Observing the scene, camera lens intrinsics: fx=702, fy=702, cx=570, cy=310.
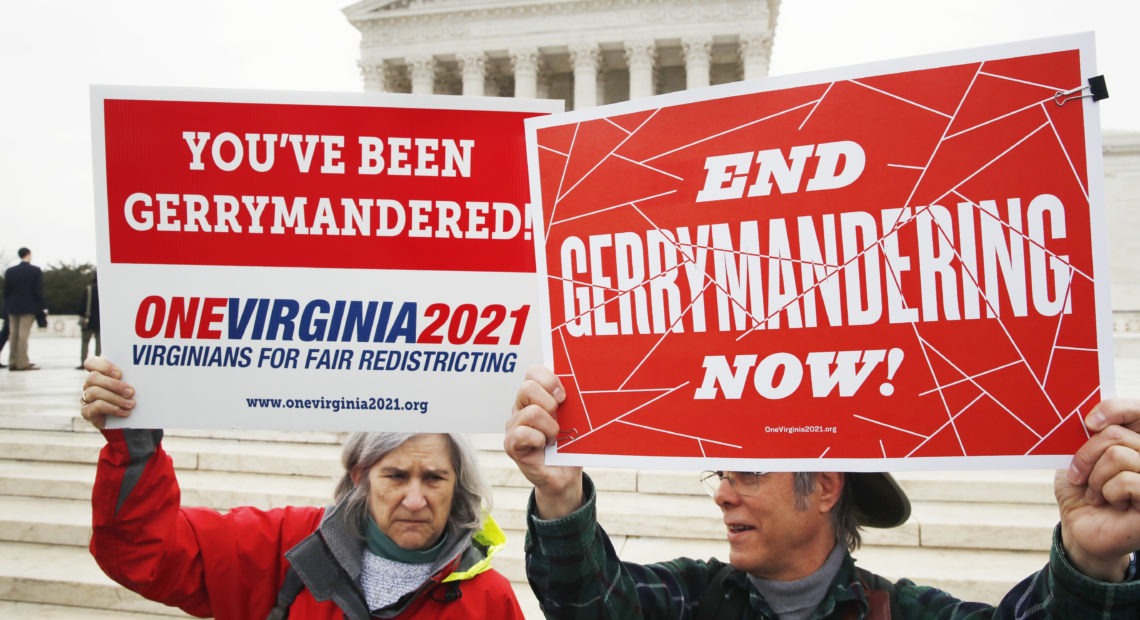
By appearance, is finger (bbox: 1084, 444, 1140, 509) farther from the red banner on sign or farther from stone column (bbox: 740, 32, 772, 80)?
stone column (bbox: 740, 32, 772, 80)

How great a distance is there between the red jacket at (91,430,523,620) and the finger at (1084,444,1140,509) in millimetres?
1545

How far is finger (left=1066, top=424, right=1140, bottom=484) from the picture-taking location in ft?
3.99

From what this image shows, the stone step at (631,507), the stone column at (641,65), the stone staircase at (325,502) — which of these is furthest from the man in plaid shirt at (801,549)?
the stone column at (641,65)

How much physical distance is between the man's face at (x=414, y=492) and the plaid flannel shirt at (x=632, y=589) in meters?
0.66

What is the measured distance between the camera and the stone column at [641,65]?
118ft

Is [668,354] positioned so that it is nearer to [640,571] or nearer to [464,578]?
[640,571]

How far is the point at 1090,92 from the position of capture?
127cm

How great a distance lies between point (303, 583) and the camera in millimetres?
2119

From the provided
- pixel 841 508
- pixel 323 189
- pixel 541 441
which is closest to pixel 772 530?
pixel 841 508

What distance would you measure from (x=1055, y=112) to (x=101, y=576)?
5.78 metres

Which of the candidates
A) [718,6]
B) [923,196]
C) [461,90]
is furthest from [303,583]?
[461,90]

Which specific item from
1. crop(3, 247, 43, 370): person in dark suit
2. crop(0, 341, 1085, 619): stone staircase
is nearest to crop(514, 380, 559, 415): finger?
crop(0, 341, 1085, 619): stone staircase

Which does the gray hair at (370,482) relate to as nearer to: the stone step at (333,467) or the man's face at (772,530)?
the man's face at (772,530)

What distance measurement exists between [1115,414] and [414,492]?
180 centimetres
